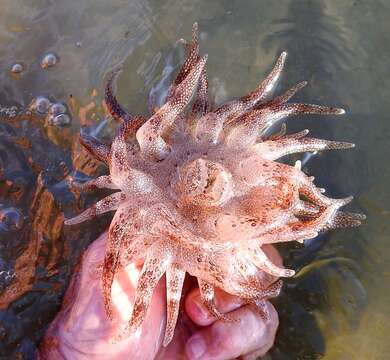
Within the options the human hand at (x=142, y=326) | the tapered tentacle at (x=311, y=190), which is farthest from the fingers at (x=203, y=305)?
the tapered tentacle at (x=311, y=190)

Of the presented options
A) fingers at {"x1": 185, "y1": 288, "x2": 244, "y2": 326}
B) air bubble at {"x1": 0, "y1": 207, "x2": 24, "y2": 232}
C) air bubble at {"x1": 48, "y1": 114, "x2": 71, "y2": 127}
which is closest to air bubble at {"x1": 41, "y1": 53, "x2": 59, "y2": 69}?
air bubble at {"x1": 48, "y1": 114, "x2": 71, "y2": 127}

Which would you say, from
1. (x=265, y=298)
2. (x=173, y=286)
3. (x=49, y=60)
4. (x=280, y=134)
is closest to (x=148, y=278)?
(x=173, y=286)

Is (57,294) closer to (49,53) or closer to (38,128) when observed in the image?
(38,128)

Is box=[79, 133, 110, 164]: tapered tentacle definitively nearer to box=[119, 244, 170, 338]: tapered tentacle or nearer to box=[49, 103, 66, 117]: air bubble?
box=[119, 244, 170, 338]: tapered tentacle

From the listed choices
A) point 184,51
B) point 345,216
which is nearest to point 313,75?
point 184,51

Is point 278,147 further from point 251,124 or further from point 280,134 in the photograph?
point 280,134

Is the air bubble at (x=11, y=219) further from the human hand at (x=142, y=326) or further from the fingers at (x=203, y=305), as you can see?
the fingers at (x=203, y=305)
